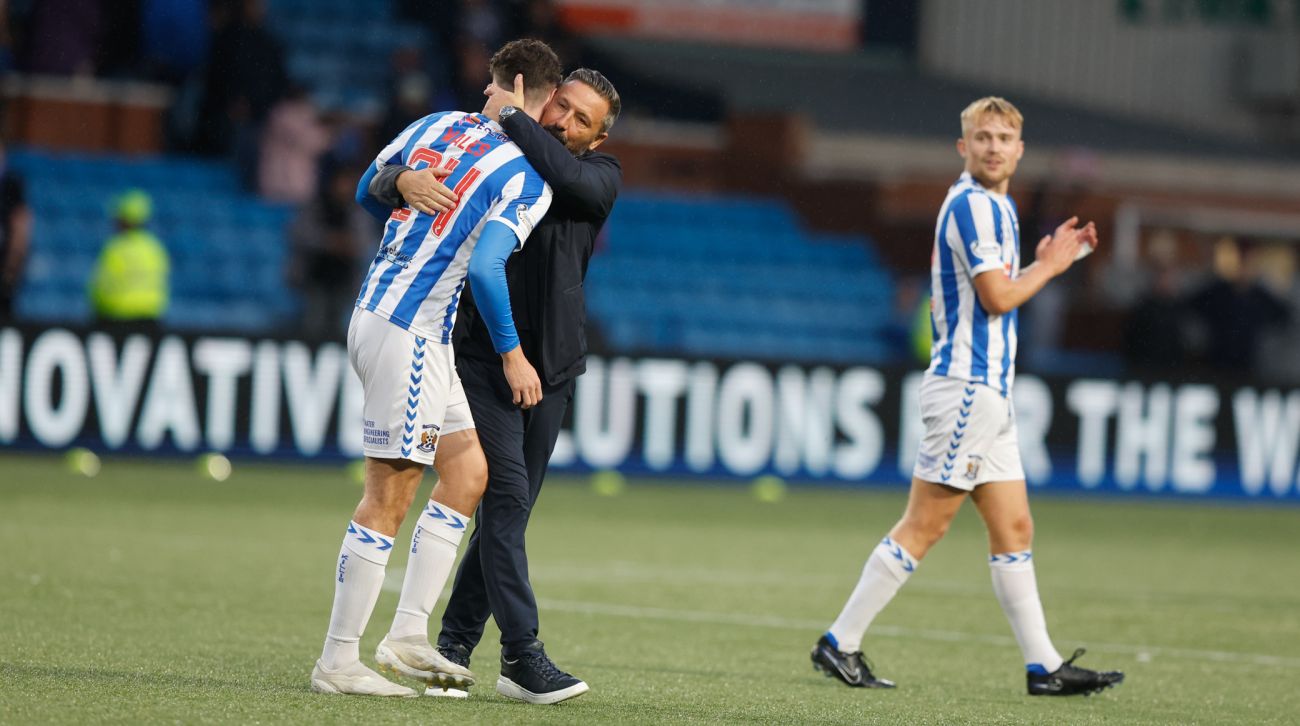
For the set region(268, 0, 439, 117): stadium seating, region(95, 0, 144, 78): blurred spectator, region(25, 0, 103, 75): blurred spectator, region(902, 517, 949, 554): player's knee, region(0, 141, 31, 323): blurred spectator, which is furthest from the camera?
region(268, 0, 439, 117): stadium seating

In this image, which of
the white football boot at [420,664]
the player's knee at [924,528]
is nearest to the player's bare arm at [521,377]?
the white football boot at [420,664]

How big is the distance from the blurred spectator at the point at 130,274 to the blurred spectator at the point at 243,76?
3.53 m

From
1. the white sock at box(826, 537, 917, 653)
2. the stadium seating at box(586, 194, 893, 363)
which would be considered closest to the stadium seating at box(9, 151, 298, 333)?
the stadium seating at box(586, 194, 893, 363)

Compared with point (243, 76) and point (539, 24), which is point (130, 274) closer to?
point (243, 76)

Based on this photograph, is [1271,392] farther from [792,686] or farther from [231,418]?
[792,686]

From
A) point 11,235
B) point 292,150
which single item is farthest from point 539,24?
point 11,235

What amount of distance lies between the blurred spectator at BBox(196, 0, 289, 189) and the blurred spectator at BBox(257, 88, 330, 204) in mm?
156

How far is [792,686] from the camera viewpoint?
6.34 m

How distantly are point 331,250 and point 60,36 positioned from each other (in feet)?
15.6

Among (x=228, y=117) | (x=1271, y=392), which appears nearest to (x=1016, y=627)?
(x=1271, y=392)

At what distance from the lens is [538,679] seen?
5.50 m

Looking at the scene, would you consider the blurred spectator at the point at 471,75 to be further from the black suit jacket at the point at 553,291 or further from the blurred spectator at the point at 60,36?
the black suit jacket at the point at 553,291

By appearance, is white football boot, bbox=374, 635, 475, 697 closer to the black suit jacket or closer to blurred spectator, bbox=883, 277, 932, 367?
the black suit jacket

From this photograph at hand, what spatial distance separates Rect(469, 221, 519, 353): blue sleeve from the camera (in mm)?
5215
